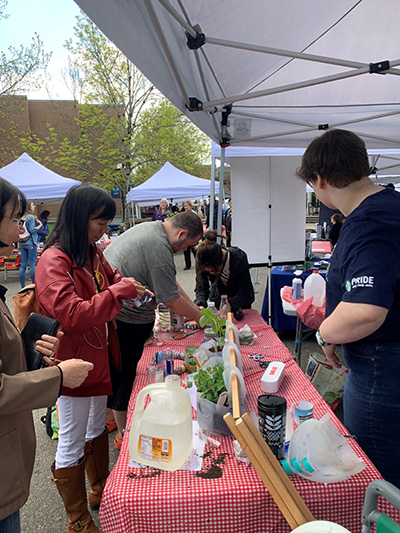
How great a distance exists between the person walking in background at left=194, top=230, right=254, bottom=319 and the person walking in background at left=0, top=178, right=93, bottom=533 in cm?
183

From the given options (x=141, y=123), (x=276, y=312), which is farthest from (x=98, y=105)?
(x=276, y=312)

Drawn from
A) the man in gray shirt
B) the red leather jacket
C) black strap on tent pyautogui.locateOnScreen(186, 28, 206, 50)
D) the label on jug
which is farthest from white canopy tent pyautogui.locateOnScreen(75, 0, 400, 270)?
the label on jug

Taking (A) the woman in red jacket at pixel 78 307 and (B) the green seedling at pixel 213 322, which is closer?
(A) the woman in red jacket at pixel 78 307

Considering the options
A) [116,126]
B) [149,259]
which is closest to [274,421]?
[149,259]

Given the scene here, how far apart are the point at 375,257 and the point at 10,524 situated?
4.62 feet

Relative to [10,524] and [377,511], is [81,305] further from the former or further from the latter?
[377,511]

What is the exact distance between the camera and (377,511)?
35.4 inches

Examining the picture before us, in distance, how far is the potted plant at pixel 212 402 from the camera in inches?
58.0

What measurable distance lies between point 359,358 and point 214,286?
81.2 inches

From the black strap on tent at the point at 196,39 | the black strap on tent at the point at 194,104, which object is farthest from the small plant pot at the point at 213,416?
the black strap on tent at the point at 194,104

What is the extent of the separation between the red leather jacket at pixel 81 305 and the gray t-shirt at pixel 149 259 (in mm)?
381

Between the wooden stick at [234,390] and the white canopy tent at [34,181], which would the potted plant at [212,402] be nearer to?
the wooden stick at [234,390]

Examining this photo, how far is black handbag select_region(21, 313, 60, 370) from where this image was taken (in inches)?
50.6

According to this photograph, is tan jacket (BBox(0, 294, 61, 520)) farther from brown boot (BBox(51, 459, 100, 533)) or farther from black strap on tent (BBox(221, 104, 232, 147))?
black strap on tent (BBox(221, 104, 232, 147))
